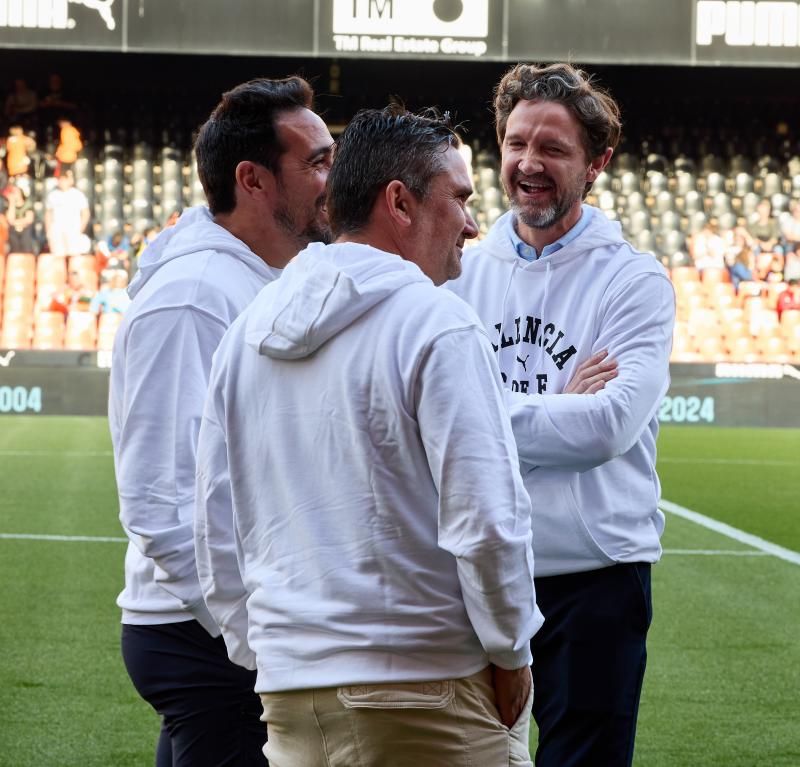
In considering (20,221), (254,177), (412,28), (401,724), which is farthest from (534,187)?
(20,221)

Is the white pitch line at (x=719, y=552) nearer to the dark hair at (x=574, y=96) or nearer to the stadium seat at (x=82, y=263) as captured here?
the dark hair at (x=574, y=96)

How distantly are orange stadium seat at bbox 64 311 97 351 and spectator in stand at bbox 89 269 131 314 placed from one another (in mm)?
163

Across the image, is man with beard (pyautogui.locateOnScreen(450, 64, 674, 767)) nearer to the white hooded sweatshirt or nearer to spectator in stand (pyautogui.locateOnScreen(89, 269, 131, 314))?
the white hooded sweatshirt

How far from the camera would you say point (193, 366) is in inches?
88.6

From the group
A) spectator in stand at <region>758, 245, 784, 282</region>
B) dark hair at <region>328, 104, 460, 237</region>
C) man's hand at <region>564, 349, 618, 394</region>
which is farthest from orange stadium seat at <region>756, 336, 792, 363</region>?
dark hair at <region>328, 104, 460, 237</region>

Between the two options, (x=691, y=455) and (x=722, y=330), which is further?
(x=722, y=330)

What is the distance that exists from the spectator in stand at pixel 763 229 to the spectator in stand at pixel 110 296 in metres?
9.58

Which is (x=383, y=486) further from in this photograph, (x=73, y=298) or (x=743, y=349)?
(x=73, y=298)

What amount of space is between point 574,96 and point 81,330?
17382 mm

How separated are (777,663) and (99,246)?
16400 mm

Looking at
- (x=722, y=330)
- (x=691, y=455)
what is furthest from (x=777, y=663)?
(x=722, y=330)

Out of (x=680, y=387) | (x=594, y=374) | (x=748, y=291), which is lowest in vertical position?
(x=680, y=387)

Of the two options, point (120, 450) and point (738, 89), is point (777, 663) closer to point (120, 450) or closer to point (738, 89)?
point (120, 450)

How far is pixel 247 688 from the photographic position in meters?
2.34
